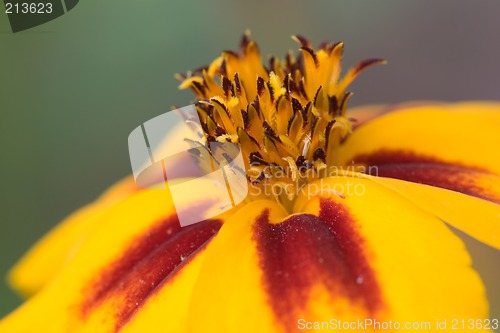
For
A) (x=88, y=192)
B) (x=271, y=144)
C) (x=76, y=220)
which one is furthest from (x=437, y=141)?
(x=88, y=192)

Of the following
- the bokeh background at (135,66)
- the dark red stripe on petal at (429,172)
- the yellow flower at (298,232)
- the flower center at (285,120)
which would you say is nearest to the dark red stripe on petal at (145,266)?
the yellow flower at (298,232)

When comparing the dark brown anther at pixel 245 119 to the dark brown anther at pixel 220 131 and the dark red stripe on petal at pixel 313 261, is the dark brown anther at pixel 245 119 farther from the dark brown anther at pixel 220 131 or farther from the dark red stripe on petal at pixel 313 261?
the dark red stripe on petal at pixel 313 261

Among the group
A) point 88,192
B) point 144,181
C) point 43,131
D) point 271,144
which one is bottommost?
point 88,192

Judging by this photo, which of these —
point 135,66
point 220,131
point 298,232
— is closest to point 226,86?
point 220,131

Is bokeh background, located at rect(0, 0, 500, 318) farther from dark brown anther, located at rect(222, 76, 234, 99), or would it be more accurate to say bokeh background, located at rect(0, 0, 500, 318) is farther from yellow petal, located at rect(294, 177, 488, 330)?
yellow petal, located at rect(294, 177, 488, 330)

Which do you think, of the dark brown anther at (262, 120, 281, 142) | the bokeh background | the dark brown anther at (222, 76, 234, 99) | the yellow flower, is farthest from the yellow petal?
the bokeh background

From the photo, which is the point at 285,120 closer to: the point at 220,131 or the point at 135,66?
the point at 220,131

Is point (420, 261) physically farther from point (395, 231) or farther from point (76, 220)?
point (76, 220)

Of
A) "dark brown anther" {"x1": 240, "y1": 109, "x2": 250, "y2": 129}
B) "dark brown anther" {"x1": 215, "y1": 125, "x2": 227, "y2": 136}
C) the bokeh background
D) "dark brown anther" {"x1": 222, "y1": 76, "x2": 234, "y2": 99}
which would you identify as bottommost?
the bokeh background
